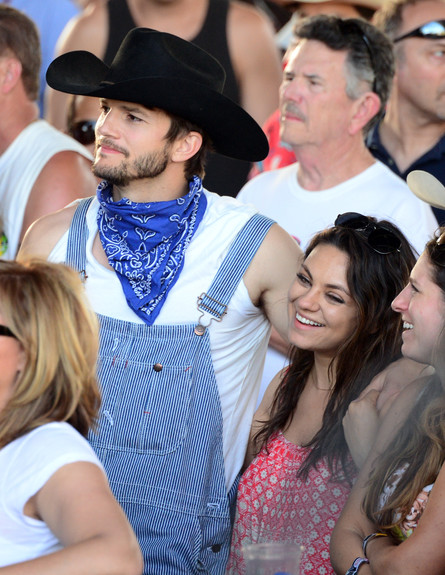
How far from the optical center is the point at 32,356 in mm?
1896

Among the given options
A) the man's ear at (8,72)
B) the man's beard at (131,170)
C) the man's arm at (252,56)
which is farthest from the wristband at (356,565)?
the man's arm at (252,56)

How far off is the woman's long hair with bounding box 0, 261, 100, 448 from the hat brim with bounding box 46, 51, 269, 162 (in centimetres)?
101

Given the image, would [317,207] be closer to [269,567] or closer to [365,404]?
[365,404]

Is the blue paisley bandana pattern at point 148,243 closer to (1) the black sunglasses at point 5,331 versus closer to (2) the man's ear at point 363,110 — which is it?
(1) the black sunglasses at point 5,331

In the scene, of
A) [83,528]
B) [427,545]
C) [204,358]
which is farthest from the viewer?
[204,358]

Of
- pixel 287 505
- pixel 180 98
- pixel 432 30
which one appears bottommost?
pixel 287 505

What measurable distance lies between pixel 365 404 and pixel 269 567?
30.0 inches

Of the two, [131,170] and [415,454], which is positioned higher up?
[131,170]

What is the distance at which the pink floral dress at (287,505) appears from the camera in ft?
8.43

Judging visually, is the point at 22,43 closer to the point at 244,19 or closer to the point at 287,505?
the point at 244,19

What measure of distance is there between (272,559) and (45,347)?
58 centimetres

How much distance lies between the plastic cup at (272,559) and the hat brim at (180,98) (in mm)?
1447

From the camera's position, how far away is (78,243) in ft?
9.52

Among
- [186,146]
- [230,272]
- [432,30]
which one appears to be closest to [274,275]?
[230,272]
